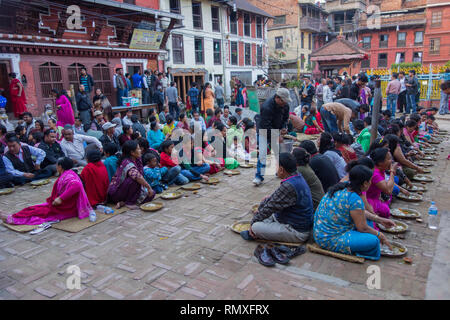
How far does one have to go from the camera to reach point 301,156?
12.8 ft

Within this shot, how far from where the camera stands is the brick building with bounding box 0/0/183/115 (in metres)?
10.4

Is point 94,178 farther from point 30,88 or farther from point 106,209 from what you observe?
point 30,88

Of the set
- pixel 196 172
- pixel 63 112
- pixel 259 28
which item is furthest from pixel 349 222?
pixel 259 28

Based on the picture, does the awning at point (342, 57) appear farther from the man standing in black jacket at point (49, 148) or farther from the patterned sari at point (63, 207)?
the patterned sari at point (63, 207)

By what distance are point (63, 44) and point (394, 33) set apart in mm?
33414

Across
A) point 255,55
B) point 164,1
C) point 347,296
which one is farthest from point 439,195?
point 255,55

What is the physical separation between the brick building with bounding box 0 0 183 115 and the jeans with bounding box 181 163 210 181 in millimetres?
7718

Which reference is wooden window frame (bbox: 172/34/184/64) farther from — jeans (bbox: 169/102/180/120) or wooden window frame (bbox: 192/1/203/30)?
jeans (bbox: 169/102/180/120)

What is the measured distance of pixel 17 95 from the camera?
10352 mm

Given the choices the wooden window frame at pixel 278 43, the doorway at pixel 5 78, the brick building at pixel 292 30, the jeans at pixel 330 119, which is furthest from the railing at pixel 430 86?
the wooden window frame at pixel 278 43

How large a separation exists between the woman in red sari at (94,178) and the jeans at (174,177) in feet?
4.19

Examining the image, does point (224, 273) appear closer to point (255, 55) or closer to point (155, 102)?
point (155, 102)

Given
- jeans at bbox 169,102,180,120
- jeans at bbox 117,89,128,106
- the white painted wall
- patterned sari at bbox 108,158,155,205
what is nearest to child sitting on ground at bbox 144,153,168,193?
patterned sari at bbox 108,158,155,205
